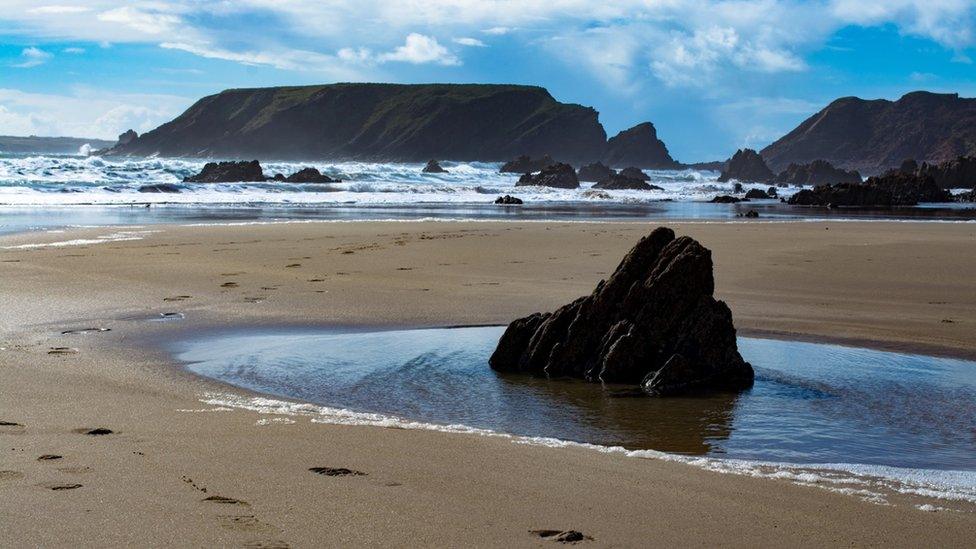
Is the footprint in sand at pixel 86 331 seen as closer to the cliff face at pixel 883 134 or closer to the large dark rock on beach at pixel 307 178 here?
the large dark rock on beach at pixel 307 178

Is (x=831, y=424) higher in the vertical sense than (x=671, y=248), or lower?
lower

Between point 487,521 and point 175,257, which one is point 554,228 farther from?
point 487,521

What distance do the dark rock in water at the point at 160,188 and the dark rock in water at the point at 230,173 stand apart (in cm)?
885

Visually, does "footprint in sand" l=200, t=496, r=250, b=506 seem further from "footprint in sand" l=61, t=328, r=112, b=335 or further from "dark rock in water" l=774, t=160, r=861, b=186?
"dark rock in water" l=774, t=160, r=861, b=186

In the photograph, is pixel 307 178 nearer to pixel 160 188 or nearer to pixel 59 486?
pixel 160 188

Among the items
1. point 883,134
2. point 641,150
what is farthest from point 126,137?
point 883,134

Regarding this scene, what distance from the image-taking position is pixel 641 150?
501ft

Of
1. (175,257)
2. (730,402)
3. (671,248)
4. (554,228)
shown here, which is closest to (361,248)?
(175,257)

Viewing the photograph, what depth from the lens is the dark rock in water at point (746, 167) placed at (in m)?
109

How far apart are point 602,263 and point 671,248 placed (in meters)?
6.59

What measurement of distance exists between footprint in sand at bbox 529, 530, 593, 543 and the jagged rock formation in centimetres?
14930

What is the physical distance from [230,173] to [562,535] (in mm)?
52017

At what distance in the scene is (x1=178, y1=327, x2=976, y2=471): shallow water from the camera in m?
5.08

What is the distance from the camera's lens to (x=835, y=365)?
7270mm
